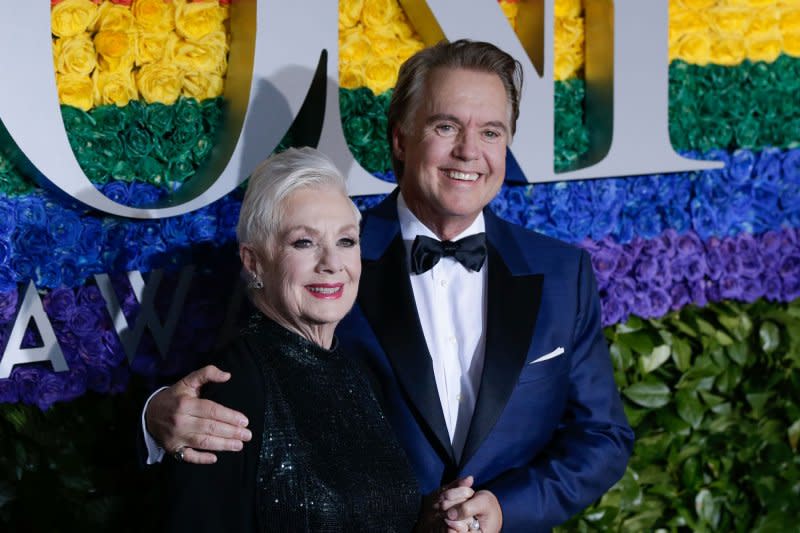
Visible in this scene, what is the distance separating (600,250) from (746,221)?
658 millimetres

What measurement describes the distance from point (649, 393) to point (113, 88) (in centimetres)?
199

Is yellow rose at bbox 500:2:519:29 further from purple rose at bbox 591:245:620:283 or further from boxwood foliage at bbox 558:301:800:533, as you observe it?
boxwood foliage at bbox 558:301:800:533

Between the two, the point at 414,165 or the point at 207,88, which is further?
the point at 207,88

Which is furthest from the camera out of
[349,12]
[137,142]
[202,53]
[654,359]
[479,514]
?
[654,359]

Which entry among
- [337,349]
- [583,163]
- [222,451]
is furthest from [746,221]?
[222,451]

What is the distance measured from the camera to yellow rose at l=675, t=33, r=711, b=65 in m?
3.60

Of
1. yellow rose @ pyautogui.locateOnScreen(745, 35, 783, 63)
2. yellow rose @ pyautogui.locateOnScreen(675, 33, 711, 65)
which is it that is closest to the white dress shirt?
yellow rose @ pyautogui.locateOnScreen(675, 33, 711, 65)

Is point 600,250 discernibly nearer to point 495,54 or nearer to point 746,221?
point 746,221

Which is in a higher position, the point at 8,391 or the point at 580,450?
the point at 8,391

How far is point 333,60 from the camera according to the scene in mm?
2924

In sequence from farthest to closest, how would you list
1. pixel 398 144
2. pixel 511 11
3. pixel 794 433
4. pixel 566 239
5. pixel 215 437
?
pixel 794 433, pixel 566 239, pixel 511 11, pixel 398 144, pixel 215 437

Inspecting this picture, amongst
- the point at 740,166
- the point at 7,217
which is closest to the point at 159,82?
the point at 7,217

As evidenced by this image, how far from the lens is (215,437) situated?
1.83 m

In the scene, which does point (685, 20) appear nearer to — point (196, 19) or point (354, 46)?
point (354, 46)
